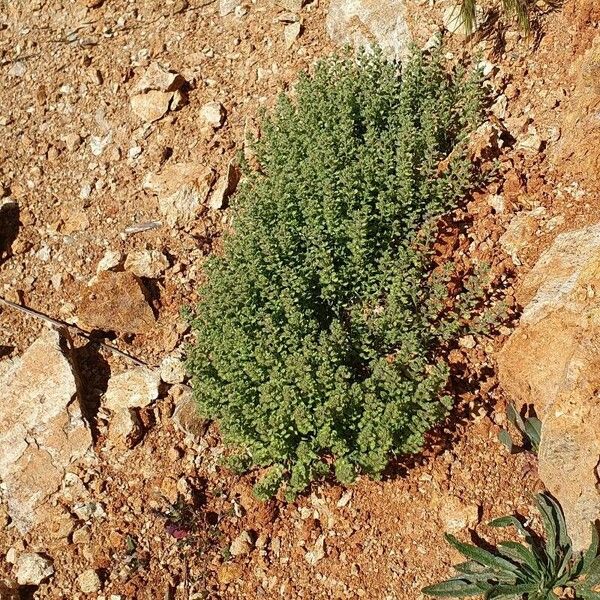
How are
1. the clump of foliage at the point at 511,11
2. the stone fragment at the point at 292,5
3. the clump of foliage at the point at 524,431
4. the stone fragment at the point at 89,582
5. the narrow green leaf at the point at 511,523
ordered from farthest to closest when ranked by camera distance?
the stone fragment at the point at 292,5, the clump of foliage at the point at 511,11, the stone fragment at the point at 89,582, the clump of foliage at the point at 524,431, the narrow green leaf at the point at 511,523

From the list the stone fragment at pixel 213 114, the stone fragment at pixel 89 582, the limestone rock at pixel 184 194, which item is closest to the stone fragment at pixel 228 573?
the stone fragment at pixel 89 582

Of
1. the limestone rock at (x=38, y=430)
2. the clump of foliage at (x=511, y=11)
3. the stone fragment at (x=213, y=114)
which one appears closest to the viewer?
the limestone rock at (x=38, y=430)

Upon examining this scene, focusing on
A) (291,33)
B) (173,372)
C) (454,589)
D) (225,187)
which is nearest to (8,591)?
(173,372)

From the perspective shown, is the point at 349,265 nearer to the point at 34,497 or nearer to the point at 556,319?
the point at 556,319

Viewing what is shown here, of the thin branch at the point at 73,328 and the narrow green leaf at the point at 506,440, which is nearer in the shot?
the narrow green leaf at the point at 506,440

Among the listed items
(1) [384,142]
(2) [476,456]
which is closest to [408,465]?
(2) [476,456]

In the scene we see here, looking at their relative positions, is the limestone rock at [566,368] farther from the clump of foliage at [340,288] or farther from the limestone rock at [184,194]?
the limestone rock at [184,194]

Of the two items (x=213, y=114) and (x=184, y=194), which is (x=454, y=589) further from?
(x=213, y=114)
